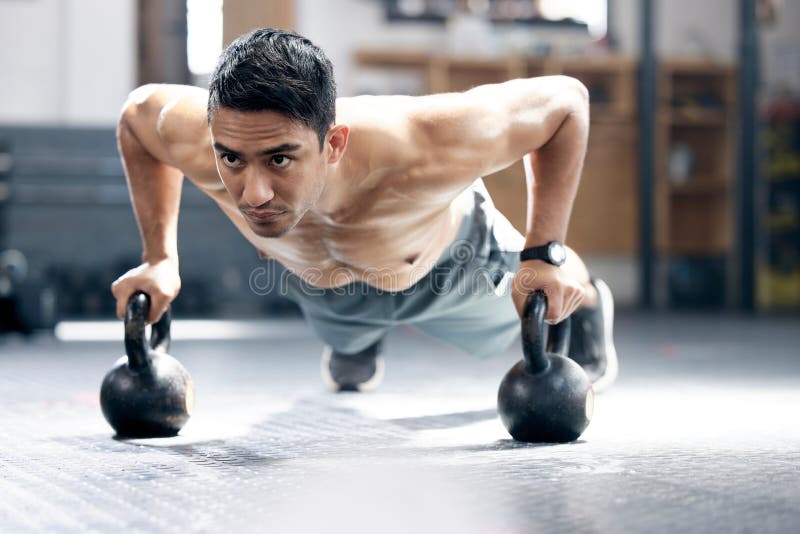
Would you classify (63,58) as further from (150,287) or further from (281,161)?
(281,161)

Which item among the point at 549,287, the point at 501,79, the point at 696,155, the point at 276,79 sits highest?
the point at 276,79

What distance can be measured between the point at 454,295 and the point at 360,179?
490 millimetres

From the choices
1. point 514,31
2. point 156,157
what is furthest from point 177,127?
point 514,31

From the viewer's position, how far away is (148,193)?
176 centimetres

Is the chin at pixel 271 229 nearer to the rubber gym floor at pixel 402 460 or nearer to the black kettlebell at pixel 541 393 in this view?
the rubber gym floor at pixel 402 460

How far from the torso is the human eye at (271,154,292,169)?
0.62 feet

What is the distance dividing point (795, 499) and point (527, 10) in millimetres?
5549

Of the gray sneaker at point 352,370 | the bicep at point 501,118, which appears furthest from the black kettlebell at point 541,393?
the gray sneaker at point 352,370

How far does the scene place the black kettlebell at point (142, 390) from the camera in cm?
164

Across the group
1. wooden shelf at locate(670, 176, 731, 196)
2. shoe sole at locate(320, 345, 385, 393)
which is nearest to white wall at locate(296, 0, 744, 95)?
wooden shelf at locate(670, 176, 731, 196)

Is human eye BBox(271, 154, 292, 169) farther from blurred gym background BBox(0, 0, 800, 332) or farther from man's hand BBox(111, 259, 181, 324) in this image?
blurred gym background BBox(0, 0, 800, 332)

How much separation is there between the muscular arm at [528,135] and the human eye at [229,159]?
31 centimetres

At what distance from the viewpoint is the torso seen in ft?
5.13

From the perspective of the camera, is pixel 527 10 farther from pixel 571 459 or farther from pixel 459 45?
pixel 571 459
